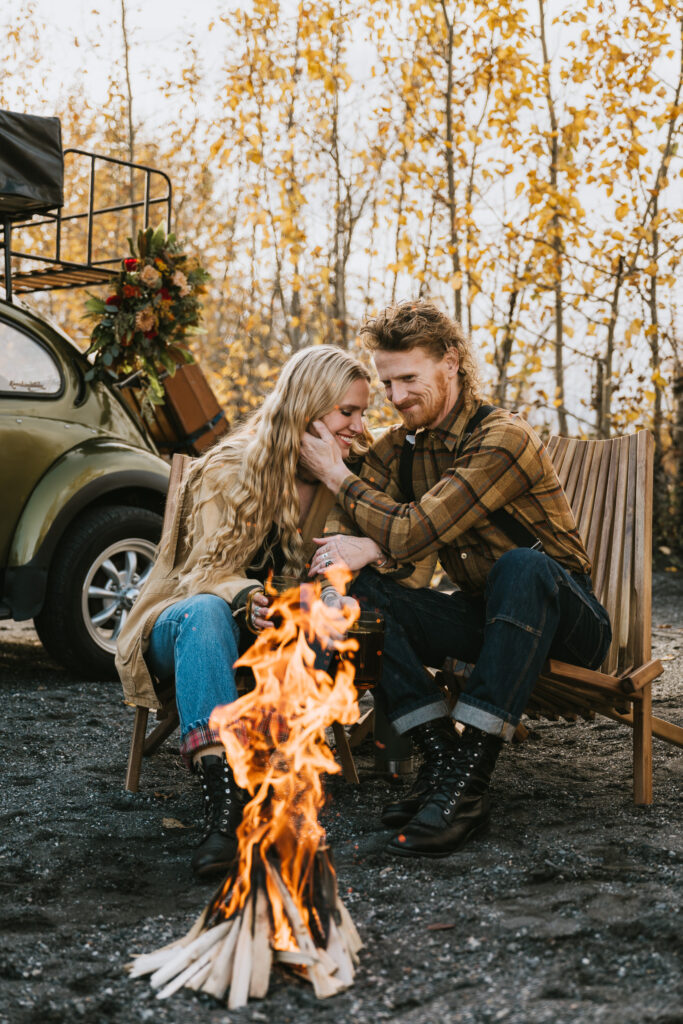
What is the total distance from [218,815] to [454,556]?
116 centimetres

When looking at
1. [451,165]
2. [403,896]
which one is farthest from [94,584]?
[451,165]

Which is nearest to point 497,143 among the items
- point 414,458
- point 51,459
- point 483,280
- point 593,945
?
point 483,280

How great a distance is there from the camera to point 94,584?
532 centimetres

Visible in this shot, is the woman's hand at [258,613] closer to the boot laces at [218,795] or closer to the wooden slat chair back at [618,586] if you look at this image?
the boot laces at [218,795]

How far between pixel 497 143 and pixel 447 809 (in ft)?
21.0

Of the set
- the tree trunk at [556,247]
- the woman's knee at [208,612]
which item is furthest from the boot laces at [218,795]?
the tree trunk at [556,247]

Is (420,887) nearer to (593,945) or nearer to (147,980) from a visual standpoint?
(593,945)

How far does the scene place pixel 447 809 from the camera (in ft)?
9.13

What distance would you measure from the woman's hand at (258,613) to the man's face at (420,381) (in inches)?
32.6

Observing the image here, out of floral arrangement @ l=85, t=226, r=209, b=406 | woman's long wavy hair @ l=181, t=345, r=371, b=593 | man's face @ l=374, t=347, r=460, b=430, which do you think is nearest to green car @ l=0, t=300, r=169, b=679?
floral arrangement @ l=85, t=226, r=209, b=406

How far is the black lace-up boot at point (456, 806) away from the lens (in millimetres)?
2736

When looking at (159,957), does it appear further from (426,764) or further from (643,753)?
(643,753)

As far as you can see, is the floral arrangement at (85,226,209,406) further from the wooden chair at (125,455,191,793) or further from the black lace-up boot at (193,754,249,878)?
the black lace-up boot at (193,754,249,878)

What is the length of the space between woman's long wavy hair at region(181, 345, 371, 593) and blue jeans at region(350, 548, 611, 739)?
0.34 m
